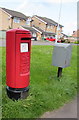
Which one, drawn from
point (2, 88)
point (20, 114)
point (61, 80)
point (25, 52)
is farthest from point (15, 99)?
point (61, 80)

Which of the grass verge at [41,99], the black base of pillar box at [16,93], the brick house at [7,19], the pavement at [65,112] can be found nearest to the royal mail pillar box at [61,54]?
the grass verge at [41,99]

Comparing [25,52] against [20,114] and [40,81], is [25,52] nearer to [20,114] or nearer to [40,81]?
[20,114]

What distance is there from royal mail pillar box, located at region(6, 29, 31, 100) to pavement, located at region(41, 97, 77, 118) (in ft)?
2.18

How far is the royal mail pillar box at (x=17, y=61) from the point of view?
2.57 meters

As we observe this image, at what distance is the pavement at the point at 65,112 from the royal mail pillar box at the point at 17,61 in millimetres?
664

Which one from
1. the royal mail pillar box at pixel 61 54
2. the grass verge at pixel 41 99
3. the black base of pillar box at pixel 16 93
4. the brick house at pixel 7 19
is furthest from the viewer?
the brick house at pixel 7 19

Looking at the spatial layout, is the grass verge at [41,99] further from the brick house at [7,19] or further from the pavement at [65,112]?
the brick house at [7,19]

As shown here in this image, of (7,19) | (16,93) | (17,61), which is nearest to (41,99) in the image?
(16,93)

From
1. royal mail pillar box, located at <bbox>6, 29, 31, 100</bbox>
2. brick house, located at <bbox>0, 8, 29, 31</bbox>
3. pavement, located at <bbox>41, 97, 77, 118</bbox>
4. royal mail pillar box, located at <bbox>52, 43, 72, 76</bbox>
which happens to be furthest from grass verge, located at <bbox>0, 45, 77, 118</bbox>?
brick house, located at <bbox>0, 8, 29, 31</bbox>

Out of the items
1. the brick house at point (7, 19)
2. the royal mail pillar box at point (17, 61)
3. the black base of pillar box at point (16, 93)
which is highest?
the brick house at point (7, 19)

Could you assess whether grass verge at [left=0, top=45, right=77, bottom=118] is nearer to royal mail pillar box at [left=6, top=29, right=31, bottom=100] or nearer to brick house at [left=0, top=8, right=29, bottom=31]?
royal mail pillar box at [left=6, top=29, right=31, bottom=100]

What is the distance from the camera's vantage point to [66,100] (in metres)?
3.18

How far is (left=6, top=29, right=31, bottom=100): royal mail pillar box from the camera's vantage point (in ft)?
8.45

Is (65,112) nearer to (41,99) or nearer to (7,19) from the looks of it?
(41,99)
